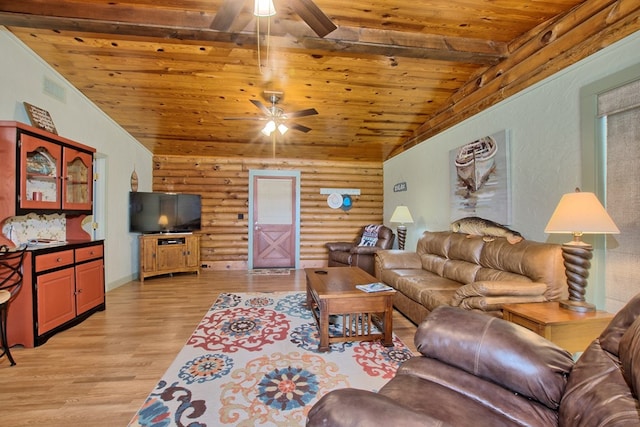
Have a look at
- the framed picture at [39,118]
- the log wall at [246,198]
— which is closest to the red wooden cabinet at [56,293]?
the framed picture at [39,118]

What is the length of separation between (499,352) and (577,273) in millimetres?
1285

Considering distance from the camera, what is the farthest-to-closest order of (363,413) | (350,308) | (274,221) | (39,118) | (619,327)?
(274,221), (39,118), (350,308), (619,327), (363,413)

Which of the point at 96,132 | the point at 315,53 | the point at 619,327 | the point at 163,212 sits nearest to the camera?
the point at 619,327

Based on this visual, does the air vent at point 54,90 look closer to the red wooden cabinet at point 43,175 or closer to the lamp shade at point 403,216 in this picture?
the red wooden cabinet at point 43,175

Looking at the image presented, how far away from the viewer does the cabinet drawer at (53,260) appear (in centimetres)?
267

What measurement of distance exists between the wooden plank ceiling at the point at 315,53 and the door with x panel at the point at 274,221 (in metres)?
1.67

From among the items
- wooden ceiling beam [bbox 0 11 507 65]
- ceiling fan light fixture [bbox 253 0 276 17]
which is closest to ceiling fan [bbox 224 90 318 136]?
wooden ceiling beam [bbox 0 11 507 65]

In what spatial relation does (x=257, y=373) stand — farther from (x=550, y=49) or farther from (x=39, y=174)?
(x=550, y=49)

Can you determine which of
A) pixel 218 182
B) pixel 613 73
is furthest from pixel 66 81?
pixel 613 73

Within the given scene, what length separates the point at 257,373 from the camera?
2.17 metres

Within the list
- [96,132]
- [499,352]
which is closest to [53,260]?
[96,132]

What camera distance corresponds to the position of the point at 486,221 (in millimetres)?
3203

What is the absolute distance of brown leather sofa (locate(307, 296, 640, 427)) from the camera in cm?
83

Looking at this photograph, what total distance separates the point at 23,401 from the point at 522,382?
9.34 feet
